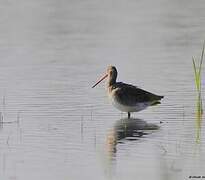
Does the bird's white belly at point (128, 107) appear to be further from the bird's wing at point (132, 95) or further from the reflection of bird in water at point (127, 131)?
the reflection of bird in water at point (127, 131)

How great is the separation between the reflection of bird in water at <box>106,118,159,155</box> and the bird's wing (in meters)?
0.30

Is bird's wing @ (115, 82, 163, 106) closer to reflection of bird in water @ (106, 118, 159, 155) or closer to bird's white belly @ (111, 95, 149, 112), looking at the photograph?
bird's white belly @ (111, 95, 149, 112)

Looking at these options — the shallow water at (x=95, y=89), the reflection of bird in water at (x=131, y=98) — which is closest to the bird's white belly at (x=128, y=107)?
the reflection of bird in water at (x=131, y=98)

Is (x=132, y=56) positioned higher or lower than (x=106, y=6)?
lower

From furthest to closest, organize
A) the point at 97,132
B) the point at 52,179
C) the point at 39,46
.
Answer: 1. the point at 39,46
2. the point at 97,132
3. the point at 52,179

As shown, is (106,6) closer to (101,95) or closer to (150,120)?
(101,95)

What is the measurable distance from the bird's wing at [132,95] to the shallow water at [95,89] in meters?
0.21

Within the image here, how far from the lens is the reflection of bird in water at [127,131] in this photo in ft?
37.5

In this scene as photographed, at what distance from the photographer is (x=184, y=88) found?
14758mm

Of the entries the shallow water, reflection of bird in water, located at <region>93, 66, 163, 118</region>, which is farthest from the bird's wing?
the shallow water

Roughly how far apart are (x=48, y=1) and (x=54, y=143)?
49.2 feet

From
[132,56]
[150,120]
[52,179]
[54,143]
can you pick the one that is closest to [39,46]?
[132,56]

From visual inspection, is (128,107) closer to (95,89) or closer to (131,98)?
(131,98)

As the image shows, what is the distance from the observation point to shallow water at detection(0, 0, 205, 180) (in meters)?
10.2
